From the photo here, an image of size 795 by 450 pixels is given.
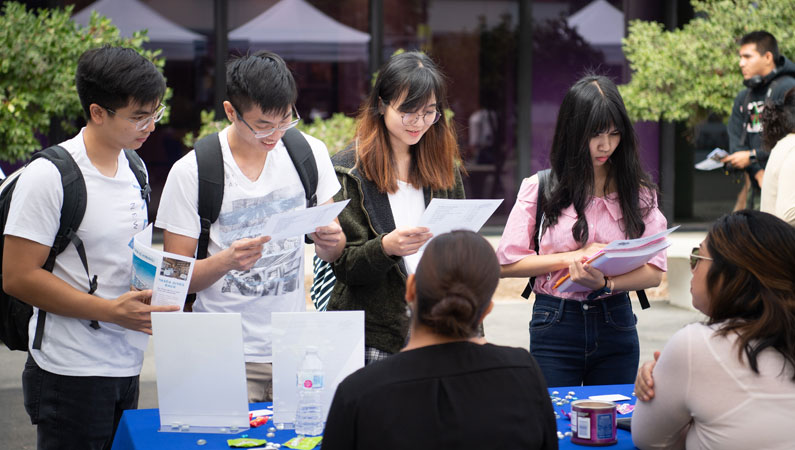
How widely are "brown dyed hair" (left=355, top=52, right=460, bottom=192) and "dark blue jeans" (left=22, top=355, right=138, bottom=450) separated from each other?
3.94 ft

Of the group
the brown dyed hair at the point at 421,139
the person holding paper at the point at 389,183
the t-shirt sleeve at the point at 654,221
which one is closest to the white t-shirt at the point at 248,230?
the person holding paper at the point at 389,183

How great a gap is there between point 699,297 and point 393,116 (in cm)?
130

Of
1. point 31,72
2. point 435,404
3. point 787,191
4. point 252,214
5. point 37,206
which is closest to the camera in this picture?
point 435,404

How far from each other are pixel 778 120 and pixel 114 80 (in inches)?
145

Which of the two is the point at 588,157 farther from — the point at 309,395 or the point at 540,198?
the point at 309,395

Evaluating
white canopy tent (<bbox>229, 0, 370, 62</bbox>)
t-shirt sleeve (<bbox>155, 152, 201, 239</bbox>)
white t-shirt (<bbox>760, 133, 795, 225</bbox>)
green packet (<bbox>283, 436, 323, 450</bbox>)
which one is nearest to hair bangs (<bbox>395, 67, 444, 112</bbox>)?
t-shirt sleeve (<bbox>155, 152, 201, 239</bbox>)

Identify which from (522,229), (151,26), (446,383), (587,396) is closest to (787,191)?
(522,229)

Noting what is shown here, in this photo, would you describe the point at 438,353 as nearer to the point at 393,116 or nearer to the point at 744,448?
the point at 744,448

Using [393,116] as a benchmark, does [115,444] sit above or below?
below

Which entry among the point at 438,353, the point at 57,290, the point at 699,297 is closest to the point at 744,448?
the point at 699,297

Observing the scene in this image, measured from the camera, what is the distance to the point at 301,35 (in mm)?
10820

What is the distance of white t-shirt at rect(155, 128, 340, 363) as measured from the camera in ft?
9.10

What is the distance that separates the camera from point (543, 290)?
3.29 metres

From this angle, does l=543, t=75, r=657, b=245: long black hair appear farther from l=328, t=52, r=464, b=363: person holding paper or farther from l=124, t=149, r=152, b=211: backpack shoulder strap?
l=124, t=149, r=152, b=211: backpack shoulder strap
